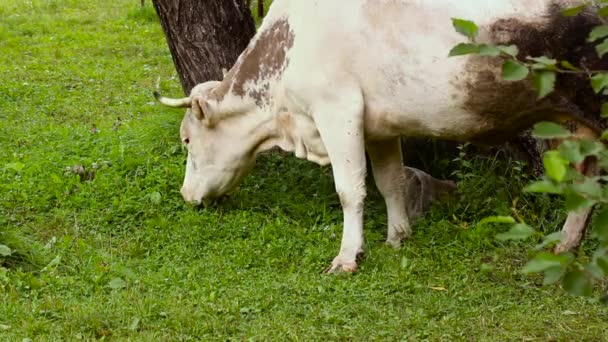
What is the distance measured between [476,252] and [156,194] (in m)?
2.43

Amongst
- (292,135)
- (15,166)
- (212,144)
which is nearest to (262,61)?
(292,135)

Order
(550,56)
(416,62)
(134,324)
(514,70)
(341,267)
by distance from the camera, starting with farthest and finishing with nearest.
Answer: (341,267) < (416,62) < (550,56) < (134,324) < (514,70)

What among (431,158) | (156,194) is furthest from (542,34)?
(156,194)

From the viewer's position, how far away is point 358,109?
5.90 metres

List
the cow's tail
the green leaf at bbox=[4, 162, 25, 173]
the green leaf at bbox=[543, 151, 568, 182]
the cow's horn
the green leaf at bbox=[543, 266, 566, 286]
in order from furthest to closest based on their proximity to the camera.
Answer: the green leaf at bbox=[4, 162, 25, 173] < the cow's horn < the cow's tail < the green leaf at bbox=[543, 266, 566, 286] < the green leaf at bbox=[543, 151, 568, 182]

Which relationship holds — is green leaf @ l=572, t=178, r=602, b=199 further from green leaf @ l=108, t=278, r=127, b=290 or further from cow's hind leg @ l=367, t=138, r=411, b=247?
cow's hind leg @ l=367, t=138, r=411, b=247

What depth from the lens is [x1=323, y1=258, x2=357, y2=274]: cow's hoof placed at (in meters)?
5.95

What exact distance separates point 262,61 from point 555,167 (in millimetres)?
4319

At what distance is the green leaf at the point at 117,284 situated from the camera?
5.64 meters

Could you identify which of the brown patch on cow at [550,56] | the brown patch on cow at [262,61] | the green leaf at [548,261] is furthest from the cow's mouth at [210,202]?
the green leaf at [548,261]

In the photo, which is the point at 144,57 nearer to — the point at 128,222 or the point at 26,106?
the point at 26,106

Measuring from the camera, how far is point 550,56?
546cm

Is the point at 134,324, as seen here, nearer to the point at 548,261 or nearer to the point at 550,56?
the point at 550,56

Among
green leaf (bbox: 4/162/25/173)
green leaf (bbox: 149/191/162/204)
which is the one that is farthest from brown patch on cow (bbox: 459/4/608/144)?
green leaf (bbox: 4/162/25/173)
